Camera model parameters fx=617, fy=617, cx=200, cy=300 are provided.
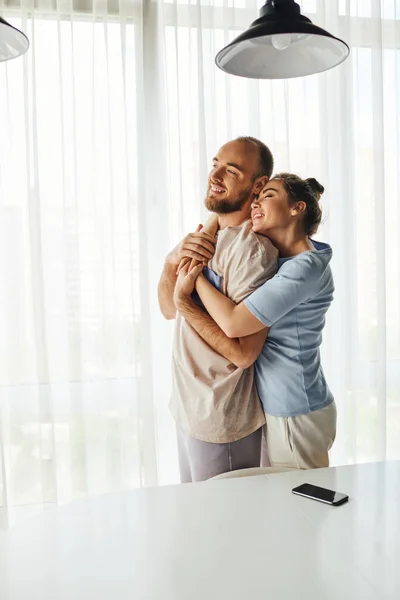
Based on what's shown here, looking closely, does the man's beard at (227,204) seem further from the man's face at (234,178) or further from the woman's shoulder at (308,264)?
the woman's shoulder at (308,264)

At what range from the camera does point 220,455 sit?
1.92m

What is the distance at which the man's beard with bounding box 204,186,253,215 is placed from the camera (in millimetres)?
2010

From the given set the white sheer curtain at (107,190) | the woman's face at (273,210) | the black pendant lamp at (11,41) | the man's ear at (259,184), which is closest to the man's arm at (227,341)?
the woman's face at (273,210)

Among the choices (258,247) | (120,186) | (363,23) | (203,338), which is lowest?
(203,338)

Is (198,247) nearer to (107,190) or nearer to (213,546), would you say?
(107,190)

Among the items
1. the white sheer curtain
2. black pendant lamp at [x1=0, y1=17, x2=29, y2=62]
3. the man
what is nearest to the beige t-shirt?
the man

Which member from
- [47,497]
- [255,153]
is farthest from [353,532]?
[47,497]

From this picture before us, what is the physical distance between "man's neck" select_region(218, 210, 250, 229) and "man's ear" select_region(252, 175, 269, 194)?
0.07 m

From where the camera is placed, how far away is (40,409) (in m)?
2.52

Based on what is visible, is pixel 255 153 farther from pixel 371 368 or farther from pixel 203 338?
pixel 371 368

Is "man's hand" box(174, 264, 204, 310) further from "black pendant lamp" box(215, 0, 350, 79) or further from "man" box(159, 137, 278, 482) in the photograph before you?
"black pendant lamp" box(215, 0, 350, 79)

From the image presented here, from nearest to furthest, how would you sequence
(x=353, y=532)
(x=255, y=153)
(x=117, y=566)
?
(x=117, y=566), (x=353, y=532), (x=255, y=153)

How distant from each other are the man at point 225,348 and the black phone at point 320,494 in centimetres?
49

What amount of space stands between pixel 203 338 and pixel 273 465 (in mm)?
461
